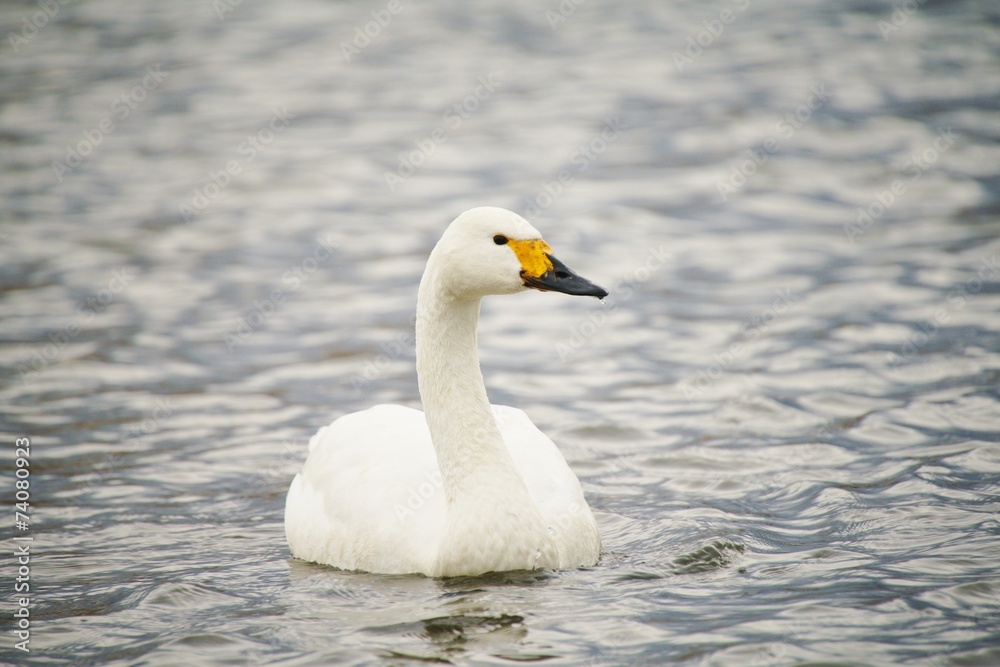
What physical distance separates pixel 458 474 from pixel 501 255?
125cm

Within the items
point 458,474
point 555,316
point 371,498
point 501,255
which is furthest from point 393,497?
point 555,316

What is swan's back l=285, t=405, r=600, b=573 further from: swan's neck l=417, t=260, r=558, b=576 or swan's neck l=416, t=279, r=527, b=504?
swan's neck l=416, t=279, r=527, b=504

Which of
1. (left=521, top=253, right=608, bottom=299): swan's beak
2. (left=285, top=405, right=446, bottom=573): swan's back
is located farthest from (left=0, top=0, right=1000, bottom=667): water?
(left=521, top=253, right=608, bottom=299): swan's beak

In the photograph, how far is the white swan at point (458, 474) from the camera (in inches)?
267

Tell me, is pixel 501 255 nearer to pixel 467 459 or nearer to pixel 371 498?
pixel 467 459

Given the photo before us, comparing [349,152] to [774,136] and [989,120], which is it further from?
[989,120]

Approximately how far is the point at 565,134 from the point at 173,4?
12.2 metres

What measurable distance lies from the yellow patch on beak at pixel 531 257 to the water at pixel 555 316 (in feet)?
5.50

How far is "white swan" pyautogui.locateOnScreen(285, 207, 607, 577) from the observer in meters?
6.77

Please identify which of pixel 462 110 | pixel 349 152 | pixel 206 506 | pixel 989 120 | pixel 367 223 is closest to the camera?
pixel 206 506

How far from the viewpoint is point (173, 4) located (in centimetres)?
2653

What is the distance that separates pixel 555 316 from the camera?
1274 centimetres

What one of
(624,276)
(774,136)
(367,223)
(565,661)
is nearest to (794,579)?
(565,661)

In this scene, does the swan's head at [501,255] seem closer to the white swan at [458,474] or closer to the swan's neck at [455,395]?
the white swan at [458,474]
